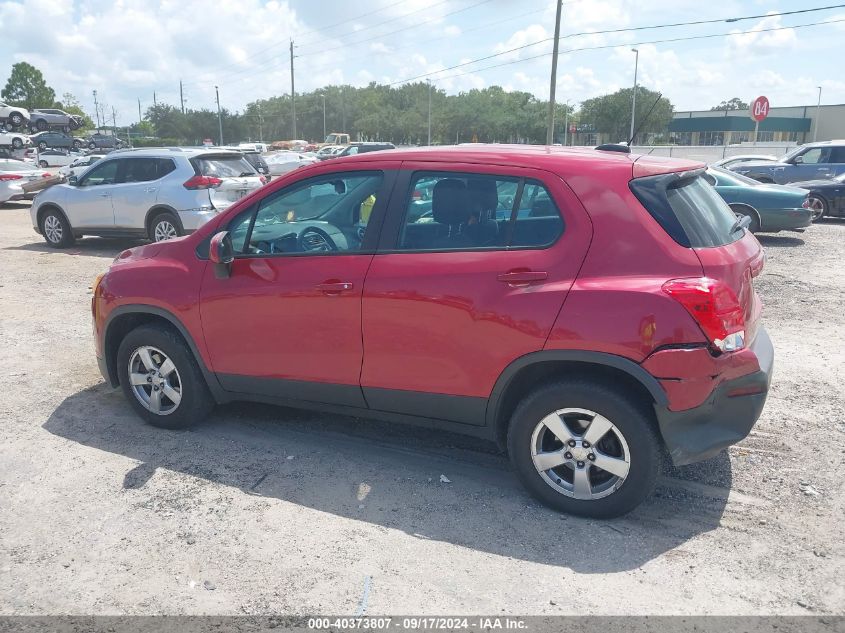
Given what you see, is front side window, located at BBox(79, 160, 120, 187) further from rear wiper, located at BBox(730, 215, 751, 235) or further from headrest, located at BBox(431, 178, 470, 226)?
rear wiper, located at BBox(730, 215, 751, 235)

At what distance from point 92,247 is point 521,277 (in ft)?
39.2

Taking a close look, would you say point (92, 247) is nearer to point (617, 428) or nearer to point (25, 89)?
point (617, 428)

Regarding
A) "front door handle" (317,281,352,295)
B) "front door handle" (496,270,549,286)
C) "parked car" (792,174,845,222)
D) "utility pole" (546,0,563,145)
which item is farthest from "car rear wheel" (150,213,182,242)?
"utility pole" (546,0,563,145)

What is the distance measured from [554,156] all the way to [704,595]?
2.24 meters

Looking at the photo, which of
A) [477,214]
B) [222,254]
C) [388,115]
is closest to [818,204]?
[477,214]

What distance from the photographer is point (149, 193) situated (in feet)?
38.3

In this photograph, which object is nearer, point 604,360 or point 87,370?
point 604,360

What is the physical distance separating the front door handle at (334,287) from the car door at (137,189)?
8703mm

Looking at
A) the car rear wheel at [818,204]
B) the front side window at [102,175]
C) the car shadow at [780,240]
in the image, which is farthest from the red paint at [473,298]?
the car rear wheel at [818,204]

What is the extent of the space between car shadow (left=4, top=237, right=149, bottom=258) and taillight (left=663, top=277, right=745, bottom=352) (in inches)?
440

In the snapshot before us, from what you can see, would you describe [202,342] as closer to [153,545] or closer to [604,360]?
[153,545]

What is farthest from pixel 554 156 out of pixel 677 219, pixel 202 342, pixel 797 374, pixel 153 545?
pixel 797 374

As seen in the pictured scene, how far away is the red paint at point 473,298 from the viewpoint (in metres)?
→ 3.30

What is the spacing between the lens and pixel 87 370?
19.9 ft
